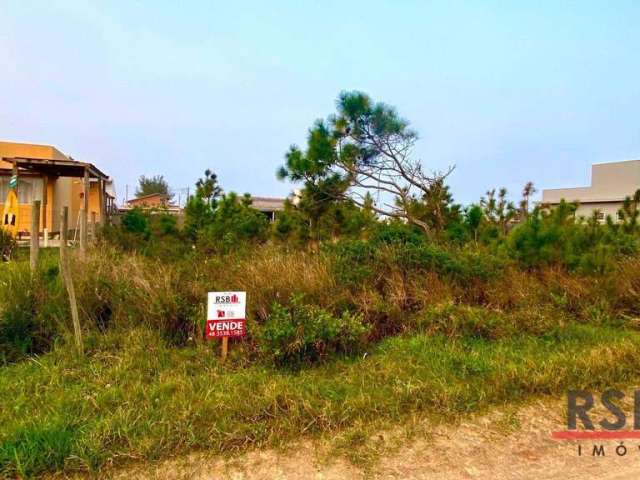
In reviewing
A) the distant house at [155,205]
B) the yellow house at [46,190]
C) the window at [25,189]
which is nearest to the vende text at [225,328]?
the distant house at [155,205]

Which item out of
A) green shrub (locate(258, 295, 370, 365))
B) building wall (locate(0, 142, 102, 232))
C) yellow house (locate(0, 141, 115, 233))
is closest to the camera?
green shrub (locate(258, 295, 370, 365))

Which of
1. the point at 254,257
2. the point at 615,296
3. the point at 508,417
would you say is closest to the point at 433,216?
the point at 615,296

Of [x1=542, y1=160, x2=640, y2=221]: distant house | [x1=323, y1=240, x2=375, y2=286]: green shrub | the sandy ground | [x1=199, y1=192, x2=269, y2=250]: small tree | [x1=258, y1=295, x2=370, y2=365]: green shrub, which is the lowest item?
the sandy ground

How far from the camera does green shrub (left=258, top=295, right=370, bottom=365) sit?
128 inches

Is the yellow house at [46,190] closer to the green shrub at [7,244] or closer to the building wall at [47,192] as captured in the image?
the building wall at [47,192]

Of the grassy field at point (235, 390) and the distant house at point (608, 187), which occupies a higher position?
the distant house at point (608, 187)

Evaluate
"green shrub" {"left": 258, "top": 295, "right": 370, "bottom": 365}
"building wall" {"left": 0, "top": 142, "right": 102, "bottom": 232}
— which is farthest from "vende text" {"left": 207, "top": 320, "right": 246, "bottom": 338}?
"building wall" {"left": 0, "top": 142, "right": 102, "bottom": 232}

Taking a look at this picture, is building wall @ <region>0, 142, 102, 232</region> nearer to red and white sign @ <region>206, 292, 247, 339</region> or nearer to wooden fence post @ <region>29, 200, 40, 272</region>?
wooden fence post @ <region>29, 200, 40, 272</region>

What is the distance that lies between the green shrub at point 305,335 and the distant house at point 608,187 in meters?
27.0

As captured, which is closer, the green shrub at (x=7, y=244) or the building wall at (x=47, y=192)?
the green shrub at (x=7, y=244)

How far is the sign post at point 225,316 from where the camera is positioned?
10.9ft

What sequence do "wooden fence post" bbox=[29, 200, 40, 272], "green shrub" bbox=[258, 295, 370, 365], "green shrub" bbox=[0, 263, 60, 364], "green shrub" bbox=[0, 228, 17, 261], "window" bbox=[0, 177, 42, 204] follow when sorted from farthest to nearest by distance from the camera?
"window" bbox=[0, 177, 42, 204], "green shrub" bbox=[0, 228, 17, 261], "wooden fence post" bbox=[29, 200, 40, 272], "green shrub" bbox=[0, 263, 60, 364], "green shrub" bbox=[258, 295, 370, 365]

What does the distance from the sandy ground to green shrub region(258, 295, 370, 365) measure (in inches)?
39.6

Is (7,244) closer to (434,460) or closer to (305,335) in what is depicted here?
(305,335)
